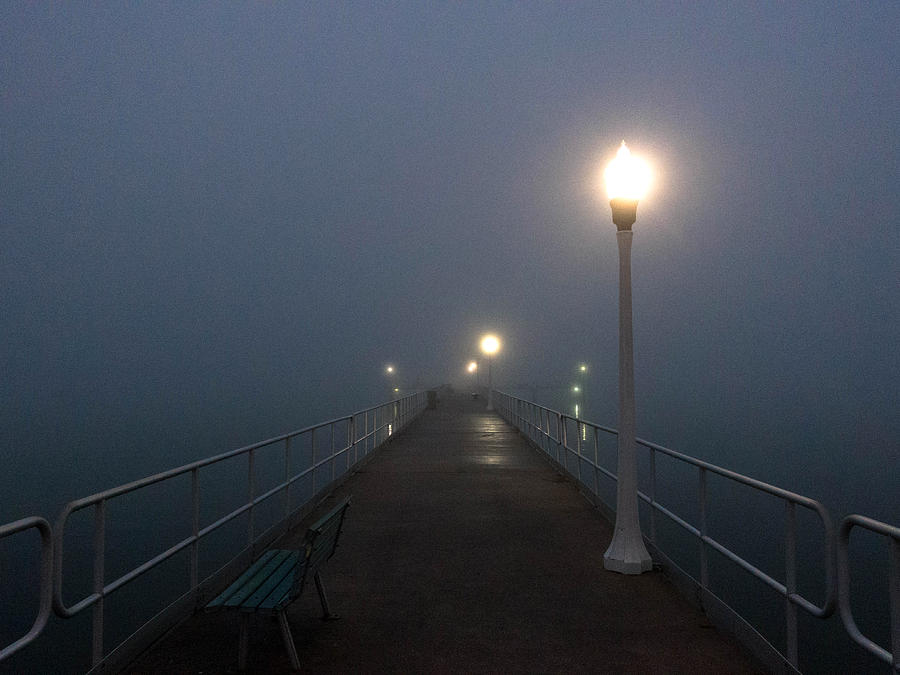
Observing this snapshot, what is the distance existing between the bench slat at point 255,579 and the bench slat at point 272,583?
2 cm

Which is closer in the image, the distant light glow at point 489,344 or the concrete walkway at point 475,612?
the concrete walkway at point 475,612

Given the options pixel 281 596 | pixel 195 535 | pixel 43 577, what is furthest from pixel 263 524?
pixel 43 577

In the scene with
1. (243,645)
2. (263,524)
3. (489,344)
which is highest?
(489,344)

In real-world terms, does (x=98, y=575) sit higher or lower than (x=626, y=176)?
lower

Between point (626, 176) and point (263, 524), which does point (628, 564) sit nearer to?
point (626, 176)

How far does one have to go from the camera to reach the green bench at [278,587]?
3.47 metres

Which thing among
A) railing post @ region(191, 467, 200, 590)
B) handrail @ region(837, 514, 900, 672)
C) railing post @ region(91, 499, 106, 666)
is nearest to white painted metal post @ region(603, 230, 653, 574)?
handrail @ region(837, 514, 900, 672)

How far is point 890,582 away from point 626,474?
3.07m

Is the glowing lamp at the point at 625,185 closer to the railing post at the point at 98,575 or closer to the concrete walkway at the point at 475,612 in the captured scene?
the concrete walkway at the point at 475,612

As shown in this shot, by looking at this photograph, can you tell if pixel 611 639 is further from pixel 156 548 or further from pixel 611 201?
pixel 156 548

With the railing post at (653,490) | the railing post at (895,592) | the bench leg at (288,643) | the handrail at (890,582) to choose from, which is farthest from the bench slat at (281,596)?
the railing post at (653,490)

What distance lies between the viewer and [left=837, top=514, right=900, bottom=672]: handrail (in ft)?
8.57

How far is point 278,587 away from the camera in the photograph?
377 centimetres

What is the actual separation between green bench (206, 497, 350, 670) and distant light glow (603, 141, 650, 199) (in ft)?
12.5
